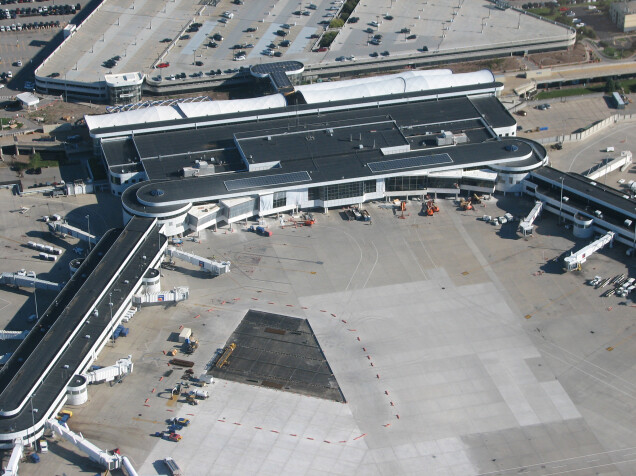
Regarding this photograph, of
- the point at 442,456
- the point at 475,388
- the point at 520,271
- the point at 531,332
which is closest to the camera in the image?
the point at 442,456

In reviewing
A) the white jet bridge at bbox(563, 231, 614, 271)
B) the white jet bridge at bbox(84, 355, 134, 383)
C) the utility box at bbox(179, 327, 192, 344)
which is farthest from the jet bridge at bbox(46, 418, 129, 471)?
the white jet bridge at bbox(563, 231, 614, 271)

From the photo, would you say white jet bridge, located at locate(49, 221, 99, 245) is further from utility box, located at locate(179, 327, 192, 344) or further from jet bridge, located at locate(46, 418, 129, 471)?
jet bridge, located at locate(46, 418, 129, 471)

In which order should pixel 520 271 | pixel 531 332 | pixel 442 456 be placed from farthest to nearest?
pixel 520 271 < pixel 531 332 < pixel 442 456

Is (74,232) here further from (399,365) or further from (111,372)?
(399,365)

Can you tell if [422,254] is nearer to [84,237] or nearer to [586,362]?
[586,362]

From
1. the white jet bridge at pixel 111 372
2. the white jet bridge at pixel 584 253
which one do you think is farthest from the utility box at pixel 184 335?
the white jet bridge at pixel 584 253

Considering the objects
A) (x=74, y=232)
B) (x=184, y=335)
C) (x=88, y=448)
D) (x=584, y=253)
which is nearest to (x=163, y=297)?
(x=184, y=335)

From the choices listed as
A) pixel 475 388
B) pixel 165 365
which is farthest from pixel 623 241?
pixel 165 365
